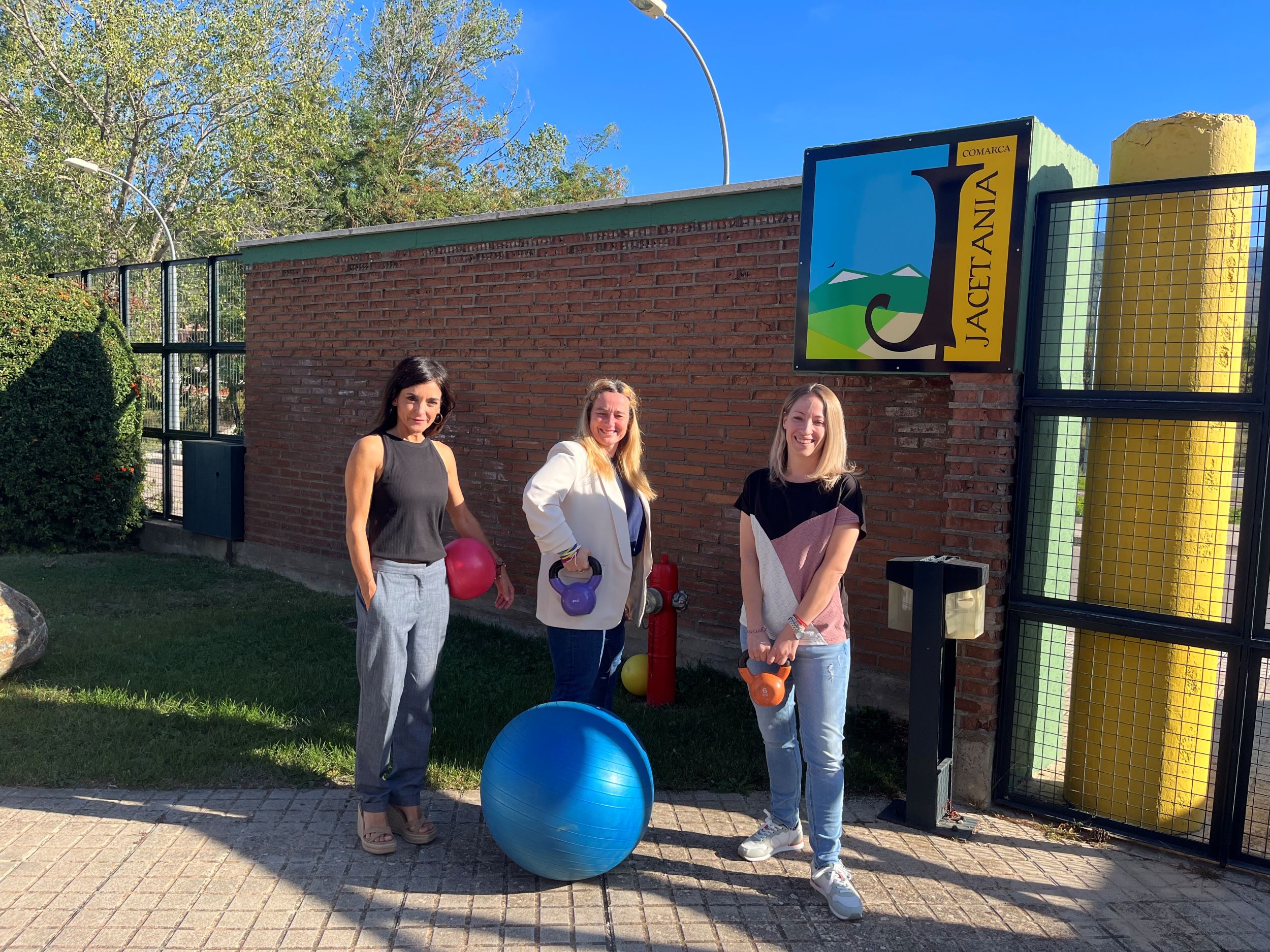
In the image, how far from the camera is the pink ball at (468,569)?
3949mm

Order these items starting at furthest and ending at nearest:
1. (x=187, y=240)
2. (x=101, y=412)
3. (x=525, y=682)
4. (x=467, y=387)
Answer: (x=187, y=240) < (x=101, y=412) < (x=467, y=387) < (x=525, y=682)

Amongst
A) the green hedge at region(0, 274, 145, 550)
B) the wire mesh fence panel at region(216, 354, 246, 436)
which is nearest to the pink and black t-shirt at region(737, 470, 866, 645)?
the wire mesh fence panel at region(216, 354, 246, 436)

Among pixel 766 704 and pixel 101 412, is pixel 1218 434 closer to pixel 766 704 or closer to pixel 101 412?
pixel 766 704

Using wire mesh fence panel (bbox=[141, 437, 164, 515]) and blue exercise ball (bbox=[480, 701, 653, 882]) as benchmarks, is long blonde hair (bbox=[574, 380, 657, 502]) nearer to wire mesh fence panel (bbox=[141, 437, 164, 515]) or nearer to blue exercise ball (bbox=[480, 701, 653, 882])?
blue exercise ball (bbox=[480, 701, 653, 882])

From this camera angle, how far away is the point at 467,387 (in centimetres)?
736

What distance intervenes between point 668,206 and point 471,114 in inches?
1349

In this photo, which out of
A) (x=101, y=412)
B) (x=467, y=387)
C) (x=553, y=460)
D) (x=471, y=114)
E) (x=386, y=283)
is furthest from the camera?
(x=471, y=114)

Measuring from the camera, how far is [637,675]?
5738mm

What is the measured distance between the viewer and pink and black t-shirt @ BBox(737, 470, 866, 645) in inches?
133

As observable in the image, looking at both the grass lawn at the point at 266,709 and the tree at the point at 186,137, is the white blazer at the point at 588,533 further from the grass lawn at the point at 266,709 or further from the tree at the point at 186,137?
the tree at the point at 186,137

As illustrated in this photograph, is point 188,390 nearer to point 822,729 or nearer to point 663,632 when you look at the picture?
point 663,632

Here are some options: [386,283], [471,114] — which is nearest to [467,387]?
[386,283]

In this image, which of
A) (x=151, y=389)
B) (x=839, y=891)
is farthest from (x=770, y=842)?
(x=151, y=389)

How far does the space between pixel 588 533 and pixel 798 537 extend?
34.6 inches
